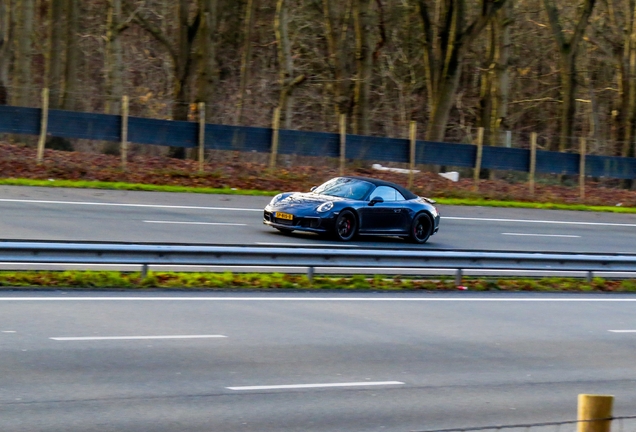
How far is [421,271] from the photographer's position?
A: 16.0 meters

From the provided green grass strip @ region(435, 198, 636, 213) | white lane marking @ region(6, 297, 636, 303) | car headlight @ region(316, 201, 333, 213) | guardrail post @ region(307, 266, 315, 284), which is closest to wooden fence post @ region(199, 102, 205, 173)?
green grass strip @ region(435, 198, 636, 213)

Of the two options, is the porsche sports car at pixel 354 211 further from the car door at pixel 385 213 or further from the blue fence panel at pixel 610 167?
the blue fence panel at pixel 610 167

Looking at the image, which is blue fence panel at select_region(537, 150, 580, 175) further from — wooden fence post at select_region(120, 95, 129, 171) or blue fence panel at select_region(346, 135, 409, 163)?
wooden fence post at select_region(120, 95, 129, 171)

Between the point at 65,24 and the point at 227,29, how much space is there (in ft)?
40.5

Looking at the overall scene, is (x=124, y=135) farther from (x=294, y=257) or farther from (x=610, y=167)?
(x=610, y=167)

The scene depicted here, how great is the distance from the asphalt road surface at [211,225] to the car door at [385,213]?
1.15 ft

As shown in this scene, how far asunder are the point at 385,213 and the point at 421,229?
113cm

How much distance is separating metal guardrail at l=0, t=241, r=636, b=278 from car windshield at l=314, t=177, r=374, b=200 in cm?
356

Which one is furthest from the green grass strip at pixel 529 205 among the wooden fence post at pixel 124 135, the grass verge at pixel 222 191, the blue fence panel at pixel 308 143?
the wooden fence post at pixel 124 135

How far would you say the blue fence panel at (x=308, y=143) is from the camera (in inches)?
1072

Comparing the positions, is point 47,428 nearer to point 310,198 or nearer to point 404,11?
point 310,198

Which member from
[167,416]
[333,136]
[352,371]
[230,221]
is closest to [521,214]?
[333,136]

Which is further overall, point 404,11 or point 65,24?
point 404,11

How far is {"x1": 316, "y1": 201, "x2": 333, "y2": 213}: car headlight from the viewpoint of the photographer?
17.1m
